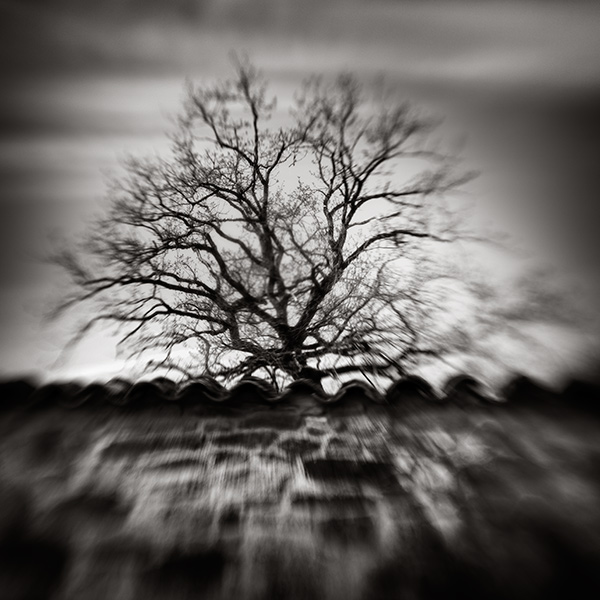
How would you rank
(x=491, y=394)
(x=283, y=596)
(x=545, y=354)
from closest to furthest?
(x=283, y=596), (x=491, y=394), (x=545, y=354)

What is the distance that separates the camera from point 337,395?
2.40m

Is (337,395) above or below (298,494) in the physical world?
above

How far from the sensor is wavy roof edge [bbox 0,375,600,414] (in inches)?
94.0

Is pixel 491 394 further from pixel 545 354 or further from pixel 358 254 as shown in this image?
pixel 358 254

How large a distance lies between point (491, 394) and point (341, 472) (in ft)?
3.78

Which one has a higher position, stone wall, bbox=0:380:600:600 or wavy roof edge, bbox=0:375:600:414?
wavy roof edge, bbox=0:375:600:414

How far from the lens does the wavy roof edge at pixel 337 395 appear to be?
2.39 m

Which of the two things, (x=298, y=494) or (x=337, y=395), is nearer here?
(x=298, y=494)

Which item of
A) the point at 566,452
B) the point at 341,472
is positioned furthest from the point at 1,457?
the point at 566,452

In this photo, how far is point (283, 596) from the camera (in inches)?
57.0

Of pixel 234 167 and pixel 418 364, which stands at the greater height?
pixel 234 167

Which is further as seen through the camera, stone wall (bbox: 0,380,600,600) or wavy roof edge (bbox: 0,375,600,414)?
wavy roof edge (bbox: 0,375,600,414)

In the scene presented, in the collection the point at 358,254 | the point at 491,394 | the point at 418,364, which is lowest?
the point at 418,364

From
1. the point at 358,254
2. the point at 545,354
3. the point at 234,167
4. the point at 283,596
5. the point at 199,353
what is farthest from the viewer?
the point at 234,167
